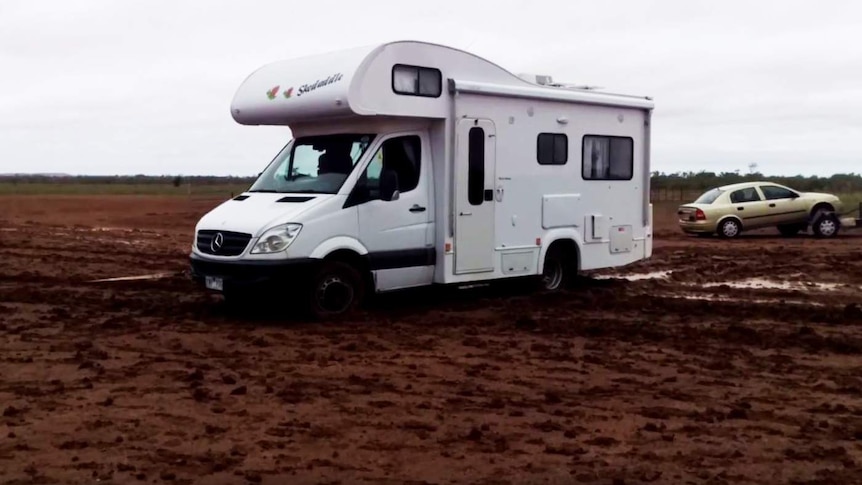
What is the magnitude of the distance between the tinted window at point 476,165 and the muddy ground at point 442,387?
4.46 ft

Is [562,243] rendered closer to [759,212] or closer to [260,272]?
[260,272]

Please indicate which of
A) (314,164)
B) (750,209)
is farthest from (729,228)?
(314,164)

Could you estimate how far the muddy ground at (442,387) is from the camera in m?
5.79

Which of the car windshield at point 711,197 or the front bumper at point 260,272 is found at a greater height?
the car windshield at point 711,197

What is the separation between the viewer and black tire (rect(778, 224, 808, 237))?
980 inches

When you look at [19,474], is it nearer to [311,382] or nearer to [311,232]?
[311,382]

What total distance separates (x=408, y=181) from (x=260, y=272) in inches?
82.3

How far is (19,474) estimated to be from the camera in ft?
18.2

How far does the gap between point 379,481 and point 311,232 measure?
205 inches

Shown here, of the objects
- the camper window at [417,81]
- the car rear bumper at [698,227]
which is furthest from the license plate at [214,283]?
the car rear bumper at [698,227]

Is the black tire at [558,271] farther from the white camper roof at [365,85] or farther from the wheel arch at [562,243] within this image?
the white camper roof at [365,85]

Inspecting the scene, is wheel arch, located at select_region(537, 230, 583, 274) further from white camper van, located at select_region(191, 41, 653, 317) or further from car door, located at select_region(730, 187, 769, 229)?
car door, located at select_region(730, 187, 769, 229)

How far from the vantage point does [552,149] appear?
500 inches

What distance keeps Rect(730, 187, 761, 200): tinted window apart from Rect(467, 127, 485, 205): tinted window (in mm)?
14337
